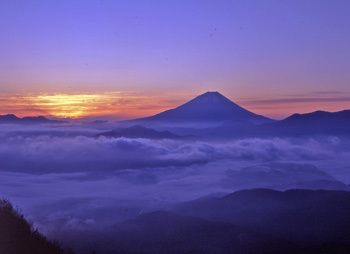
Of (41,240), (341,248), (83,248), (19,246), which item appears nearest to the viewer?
(19,246)

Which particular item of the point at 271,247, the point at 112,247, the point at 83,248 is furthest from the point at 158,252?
the point at 271,247

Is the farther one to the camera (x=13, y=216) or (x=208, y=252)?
(x=208, y=252)

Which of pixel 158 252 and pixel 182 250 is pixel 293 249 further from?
pixel 158 252

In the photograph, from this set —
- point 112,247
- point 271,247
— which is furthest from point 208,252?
point 112,247

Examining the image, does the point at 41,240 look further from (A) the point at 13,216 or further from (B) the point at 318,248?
(B) the point at 318,248

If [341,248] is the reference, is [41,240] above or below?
A: above

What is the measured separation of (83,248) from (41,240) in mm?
181789

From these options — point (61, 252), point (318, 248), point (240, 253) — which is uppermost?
point (61, 252)

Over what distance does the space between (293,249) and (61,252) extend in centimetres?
19270

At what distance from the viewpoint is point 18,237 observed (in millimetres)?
21203

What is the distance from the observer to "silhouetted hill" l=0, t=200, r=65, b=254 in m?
19.4

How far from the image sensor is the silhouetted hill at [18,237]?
1944cm

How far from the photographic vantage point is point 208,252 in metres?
192

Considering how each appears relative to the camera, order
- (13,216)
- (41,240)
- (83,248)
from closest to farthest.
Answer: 1. (41,240)
2. (13,216)
3. (83,248)
